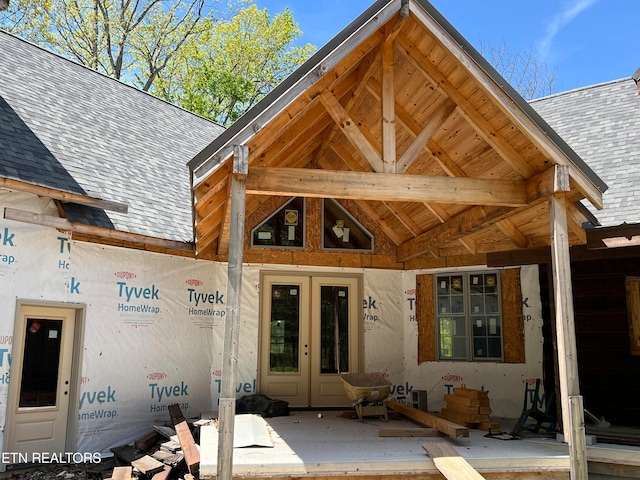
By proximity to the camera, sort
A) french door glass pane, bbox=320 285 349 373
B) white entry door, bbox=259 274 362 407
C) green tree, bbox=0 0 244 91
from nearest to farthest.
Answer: white entry door, bbox=259 274 362 407 < french door glass pane, bbox=320 285 349 373 < green tree, bbox=0 0 244 91

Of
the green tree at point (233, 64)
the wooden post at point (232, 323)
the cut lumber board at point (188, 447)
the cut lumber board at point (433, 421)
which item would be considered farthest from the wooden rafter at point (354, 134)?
the green tree at point (233, 64)

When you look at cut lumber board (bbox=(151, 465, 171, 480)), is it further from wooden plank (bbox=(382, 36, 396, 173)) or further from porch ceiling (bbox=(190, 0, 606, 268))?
wooden plank (bbox=(382, 36, 396, 173))

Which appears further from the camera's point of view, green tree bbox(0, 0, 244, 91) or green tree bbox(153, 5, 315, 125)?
green tree bbox(153, 5, 315, 125)

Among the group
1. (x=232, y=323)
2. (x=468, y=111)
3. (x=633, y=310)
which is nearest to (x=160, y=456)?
(x=232, y=323)

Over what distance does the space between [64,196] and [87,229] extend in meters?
0.59

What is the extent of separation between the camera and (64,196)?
7156mm

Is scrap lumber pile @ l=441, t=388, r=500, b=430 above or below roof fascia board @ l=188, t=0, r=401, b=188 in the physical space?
below

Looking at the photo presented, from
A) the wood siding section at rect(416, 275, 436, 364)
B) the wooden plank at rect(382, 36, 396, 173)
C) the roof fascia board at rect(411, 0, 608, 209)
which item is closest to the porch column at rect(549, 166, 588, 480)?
the roof fascia board at rect(411, 0, 608, 209)

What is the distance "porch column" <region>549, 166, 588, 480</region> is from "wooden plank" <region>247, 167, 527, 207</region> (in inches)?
21.8

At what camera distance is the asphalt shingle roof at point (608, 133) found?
7277mm

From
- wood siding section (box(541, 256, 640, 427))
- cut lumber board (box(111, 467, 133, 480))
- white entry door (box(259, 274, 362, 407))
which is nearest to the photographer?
cut lumber board (box(111, 467, 133, 480))

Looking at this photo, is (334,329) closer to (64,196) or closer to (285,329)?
(285,329)

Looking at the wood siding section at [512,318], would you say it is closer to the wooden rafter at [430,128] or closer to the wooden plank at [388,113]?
the wooden rafter at [430,128]

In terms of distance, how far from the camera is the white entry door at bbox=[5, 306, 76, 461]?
23.2 feet
